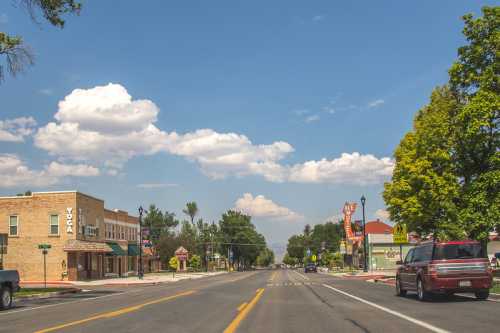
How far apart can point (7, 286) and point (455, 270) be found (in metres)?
15.5

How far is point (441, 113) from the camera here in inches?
1378

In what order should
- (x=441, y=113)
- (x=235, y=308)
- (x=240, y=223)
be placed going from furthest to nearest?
(x=240, y=223)
(x=441, y=113)
(x=235, y=308)

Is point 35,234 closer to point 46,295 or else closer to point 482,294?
point 46,295

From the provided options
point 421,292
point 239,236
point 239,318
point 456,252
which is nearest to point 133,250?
point 421,292

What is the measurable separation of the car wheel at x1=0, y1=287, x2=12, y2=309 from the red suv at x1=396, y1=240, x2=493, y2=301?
1439 cm

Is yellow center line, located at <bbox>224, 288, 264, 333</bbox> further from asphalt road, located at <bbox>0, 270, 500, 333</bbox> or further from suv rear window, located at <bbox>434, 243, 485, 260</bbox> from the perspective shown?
suv rear window, located at <bbox>434, 243, 485, 260</bbox>

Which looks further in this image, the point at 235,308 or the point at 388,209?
the point at 388,209

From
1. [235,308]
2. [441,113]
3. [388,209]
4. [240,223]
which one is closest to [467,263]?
[235,308]

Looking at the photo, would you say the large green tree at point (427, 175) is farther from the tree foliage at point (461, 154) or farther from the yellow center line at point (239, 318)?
the yellow center line at point (239, 318)

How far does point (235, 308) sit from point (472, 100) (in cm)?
1899

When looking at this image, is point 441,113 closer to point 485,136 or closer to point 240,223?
point 485,136

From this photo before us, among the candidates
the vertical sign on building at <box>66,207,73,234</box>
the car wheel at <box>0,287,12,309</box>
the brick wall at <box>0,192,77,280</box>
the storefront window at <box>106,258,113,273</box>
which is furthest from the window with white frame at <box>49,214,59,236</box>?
the car wheel at <box>0,287,12,309</box>

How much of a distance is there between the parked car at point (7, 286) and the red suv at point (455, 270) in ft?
47.3

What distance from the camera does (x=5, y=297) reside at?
21.1 metres
